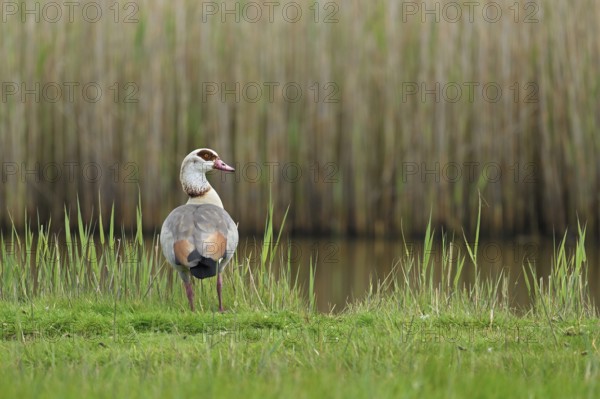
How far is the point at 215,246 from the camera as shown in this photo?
5945 mm

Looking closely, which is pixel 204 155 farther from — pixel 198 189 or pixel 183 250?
pixel 183 250

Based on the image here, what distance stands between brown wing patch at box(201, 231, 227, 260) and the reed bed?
211 inches

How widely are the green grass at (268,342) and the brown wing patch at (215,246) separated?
36 cm

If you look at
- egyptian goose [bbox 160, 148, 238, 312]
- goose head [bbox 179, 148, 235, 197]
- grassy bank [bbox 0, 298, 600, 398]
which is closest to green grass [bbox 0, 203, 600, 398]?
grassy bank [bbox 0, 298, 600, 398]

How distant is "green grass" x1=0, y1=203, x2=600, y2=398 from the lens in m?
3.83

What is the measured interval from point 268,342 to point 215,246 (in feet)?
3.81

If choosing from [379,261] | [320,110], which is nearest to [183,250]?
[379,261]

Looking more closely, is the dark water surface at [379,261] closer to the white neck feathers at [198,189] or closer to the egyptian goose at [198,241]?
the white neck feathers at [198,189]

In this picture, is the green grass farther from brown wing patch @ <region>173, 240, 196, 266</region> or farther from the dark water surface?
the dark water surface

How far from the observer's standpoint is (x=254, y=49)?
11.5 meters

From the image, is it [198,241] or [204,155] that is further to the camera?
[204,155]

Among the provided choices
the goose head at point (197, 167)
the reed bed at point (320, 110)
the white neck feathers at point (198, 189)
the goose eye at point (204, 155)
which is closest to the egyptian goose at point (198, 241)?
the white neck feathers at point (198, 189)

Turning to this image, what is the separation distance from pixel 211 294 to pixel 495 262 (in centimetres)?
406

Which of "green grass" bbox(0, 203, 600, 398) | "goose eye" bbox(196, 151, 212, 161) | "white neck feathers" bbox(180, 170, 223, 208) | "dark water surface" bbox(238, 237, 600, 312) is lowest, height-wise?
"dark water surface" bbox(238, 237, 600, 312)
